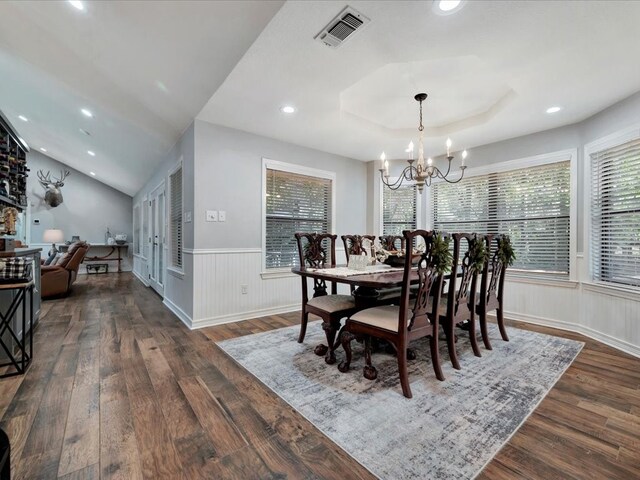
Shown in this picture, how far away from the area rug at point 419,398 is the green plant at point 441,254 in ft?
2.71

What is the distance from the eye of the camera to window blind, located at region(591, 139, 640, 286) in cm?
267

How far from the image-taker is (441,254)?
1911 mm

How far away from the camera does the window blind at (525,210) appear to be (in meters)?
3.44

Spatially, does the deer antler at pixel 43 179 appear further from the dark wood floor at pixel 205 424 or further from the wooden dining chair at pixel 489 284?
the wooden dining chair at pixel 489 284

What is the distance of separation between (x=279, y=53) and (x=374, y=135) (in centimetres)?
203

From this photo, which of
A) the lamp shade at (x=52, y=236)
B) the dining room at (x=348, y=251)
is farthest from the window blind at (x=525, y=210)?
the lamp shade at (x=52, y=236)

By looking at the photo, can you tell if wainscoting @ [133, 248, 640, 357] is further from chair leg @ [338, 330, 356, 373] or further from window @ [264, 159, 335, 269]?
chair leg @ [338, 330, 356, 373]

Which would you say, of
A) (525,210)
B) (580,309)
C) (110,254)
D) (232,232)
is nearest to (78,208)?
(110,254)

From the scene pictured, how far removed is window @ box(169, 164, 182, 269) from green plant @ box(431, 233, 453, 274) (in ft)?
11.1

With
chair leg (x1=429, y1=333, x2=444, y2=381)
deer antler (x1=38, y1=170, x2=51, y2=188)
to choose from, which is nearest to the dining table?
chair leg (x1=429, y1=333, x2=444, y2=381)

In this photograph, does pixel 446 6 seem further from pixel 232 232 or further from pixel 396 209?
pixel 396 209

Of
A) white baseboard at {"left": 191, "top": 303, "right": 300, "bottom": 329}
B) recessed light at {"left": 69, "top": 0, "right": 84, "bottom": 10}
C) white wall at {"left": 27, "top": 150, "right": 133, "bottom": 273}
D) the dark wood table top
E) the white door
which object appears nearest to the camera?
the dark wood table top

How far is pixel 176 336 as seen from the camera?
299 centimetres

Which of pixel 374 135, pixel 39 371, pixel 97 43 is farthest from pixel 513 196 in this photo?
pixel 39 371
